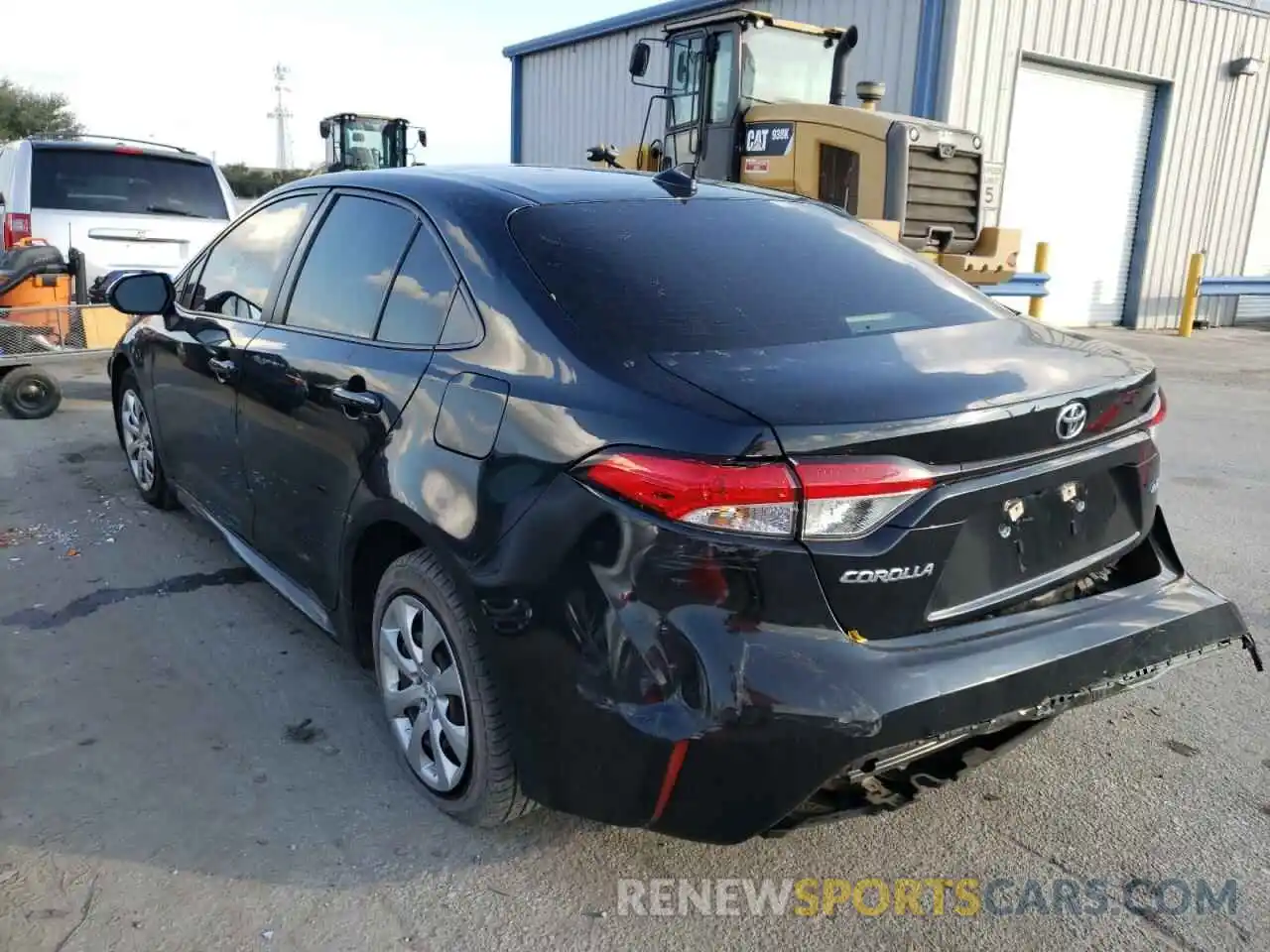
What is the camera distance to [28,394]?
23.5ft

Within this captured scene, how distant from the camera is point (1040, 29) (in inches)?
561

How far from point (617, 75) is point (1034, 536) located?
18.5m

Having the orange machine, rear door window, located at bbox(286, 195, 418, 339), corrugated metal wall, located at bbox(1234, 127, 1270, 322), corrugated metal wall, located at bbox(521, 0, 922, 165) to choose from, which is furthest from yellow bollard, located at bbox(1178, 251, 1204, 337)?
rear door window, located at bbox(286, 195, 418, 339)

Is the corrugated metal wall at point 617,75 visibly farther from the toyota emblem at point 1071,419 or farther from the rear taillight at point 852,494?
the rear taillight at point 852,494

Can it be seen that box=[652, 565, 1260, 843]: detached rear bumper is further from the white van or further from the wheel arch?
the white van

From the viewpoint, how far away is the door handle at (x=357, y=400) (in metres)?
2.82

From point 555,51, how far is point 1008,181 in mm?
10530

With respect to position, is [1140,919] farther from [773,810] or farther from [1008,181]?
[1008,181]

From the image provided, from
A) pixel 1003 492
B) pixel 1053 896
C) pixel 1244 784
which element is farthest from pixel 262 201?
pixel 1244 784

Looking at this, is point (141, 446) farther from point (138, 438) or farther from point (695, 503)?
point (695, 503)

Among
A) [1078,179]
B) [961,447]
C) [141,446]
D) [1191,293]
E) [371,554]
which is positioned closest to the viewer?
[961,447]

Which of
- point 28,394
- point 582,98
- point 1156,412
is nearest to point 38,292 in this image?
point 28,394

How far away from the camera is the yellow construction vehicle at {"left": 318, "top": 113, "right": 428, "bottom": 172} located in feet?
64.2

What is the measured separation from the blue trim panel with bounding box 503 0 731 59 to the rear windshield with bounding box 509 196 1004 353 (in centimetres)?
1507
